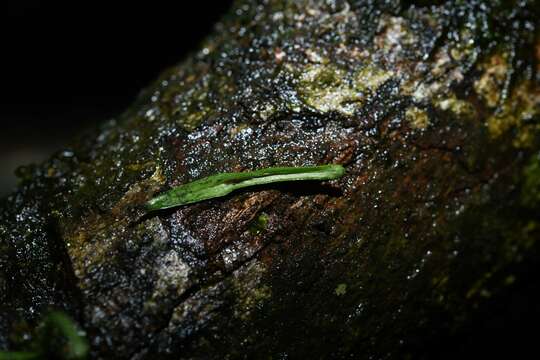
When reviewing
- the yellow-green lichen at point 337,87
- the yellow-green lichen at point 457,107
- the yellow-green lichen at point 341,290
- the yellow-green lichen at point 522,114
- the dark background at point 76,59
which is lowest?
the yellow-green lichen at point 341,290

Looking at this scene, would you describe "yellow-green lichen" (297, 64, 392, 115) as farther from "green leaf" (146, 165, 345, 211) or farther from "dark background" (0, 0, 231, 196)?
"dark background" (0, 0, 231, 196)

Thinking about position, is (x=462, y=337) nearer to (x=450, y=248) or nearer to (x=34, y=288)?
(x=450, y=248)

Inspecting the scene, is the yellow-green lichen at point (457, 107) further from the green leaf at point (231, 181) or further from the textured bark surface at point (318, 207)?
the green leaf at point (231, 181)

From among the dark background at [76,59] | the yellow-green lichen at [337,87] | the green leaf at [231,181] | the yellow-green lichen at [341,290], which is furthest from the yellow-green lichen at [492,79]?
the dark background at [76,59]

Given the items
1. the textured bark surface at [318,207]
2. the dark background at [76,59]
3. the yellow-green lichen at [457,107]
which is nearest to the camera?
the textured bark surface at [318,207]

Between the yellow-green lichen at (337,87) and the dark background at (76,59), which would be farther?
the dark background at (76,59)

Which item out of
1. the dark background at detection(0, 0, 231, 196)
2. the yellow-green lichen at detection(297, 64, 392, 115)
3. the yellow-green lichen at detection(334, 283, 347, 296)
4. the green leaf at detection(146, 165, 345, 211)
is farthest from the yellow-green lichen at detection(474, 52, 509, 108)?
the dark background at detection(0, 0, 231, 196)

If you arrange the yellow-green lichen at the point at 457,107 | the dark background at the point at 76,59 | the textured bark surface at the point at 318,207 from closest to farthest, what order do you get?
the textured bark surface at the point at 318,207, the yellow-green lichen at the point at 457,107, the dark background at the point at 76,59

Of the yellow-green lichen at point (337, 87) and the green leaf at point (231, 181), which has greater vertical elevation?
the yellow-green lichen at point (337, 87)
